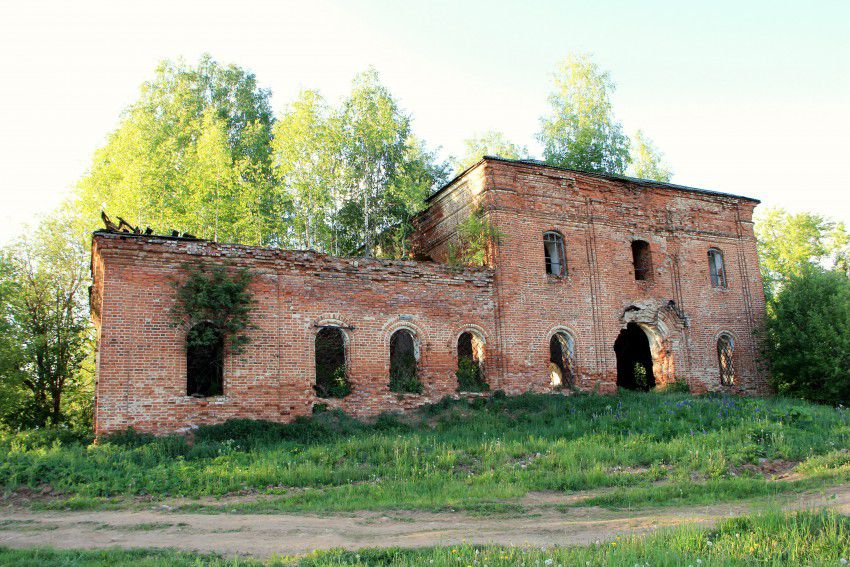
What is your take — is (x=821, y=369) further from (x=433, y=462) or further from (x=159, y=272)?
(x=159, y=272)

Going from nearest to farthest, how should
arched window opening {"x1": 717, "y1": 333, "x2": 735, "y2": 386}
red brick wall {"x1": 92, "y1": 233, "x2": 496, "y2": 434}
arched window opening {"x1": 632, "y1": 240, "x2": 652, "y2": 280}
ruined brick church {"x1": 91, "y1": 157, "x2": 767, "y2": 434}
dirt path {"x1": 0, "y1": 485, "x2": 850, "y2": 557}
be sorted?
dirt path {"x1": 0, "y1": 485, "x2": 850, "y2": 557}
red brick wall {"x1": 92, "y1": 233, "x2": 496, "y2": 434}
ruined brick church {"x1": 91, "y1": 157, "x2": 767, "y2": 434}
arched window opening {"x1": 632, "y1": 240, "x2": 652, "y2": 280}
arched window opening {"x1": 717, "y1": 333, "x2": 735, "y2": 386}

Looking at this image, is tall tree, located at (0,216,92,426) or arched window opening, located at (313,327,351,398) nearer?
arched window opening, located at (313,327,351,398)

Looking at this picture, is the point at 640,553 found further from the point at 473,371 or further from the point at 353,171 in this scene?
the point at 353,171

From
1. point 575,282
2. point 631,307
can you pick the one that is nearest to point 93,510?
point 575,282

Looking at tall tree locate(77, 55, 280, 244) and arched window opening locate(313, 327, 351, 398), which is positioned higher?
tall tree locate(77, 55, 280, 244)

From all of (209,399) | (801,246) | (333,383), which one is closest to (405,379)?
(333,383)

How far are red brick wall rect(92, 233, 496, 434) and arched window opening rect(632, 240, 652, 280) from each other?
5986 mm

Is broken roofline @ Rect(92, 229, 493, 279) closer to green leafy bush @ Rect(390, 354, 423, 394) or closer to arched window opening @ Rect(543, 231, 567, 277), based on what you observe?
arched window opening @ Rect(543, 231, 567, 277)

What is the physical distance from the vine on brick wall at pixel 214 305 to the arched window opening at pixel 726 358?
15.3 meters

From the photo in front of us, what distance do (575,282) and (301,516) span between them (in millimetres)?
12378

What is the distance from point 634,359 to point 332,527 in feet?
54.5

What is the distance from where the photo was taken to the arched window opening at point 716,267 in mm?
22359

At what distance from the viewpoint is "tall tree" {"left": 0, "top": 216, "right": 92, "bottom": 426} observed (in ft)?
63.8

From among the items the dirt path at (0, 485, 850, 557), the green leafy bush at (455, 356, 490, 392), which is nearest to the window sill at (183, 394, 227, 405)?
the dirt path at (0, 485, 850, 557)
